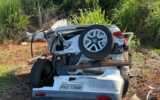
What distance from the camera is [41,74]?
23.9ft

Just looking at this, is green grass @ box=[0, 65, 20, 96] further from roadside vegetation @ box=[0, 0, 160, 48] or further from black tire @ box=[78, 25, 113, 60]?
roadside vegetation @ box=[0, 0, 160, 48]

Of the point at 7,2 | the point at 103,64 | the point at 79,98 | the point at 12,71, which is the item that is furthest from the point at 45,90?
the point at 7,2

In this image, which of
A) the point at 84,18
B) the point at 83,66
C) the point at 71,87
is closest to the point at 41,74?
the point at 83,66

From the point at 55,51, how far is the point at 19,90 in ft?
3.40

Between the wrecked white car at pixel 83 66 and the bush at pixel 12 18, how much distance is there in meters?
3.68

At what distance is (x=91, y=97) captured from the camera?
20.8ft

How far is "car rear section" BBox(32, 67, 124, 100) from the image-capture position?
20.7 ft

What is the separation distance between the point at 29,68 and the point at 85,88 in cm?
266

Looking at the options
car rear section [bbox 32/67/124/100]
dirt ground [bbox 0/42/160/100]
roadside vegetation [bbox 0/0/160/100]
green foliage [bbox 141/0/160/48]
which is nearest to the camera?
car rear section [bbox 32/67/124/100]

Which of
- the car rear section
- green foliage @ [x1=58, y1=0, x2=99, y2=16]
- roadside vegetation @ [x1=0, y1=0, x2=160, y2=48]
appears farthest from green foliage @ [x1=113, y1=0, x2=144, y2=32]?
the car rear section

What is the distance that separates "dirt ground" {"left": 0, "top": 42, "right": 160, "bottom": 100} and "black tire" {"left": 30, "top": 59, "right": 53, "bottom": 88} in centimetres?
42

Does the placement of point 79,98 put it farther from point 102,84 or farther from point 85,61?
point 85,61

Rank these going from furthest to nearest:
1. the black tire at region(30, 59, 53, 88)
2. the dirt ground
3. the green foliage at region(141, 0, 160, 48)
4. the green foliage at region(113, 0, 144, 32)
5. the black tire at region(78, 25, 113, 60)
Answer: the green foliage at region(113, 0, 144, 32) < the green foliage at region(141, 0, 160, 48) < the dirt ground < the black tire at region(30, 59, 53, 88) < the black tire at region(78, 25, 113, 60)

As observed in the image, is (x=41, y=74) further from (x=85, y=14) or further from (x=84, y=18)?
(x=85, y=14)
